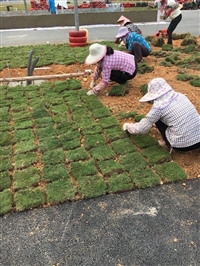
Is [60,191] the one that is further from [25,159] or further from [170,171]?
[170,171]

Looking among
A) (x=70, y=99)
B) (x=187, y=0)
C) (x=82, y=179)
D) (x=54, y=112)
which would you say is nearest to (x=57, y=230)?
(x=82, y=179)

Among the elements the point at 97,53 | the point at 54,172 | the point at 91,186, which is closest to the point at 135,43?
the point at 97,53

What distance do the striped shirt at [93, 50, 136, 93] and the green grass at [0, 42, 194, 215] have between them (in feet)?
1.30

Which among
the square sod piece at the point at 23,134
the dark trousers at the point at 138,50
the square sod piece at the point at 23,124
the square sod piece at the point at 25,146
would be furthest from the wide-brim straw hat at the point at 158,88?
the dark trousers at the point at 138,50

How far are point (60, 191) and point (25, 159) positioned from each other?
2.49 ft

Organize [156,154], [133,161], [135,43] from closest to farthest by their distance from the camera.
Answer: [133,161]
[156,154]
[135,43]

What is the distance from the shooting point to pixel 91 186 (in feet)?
9.97

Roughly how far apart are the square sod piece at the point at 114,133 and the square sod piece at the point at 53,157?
704 millimetres

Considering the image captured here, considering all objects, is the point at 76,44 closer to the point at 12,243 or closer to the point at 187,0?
the point at 12,243

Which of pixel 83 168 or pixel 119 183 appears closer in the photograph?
pixel 119 183

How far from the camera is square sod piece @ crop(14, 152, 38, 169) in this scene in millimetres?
3386

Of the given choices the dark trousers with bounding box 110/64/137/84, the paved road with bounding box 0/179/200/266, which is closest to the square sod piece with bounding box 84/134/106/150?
the paved road with bounding box 0/179/200/266

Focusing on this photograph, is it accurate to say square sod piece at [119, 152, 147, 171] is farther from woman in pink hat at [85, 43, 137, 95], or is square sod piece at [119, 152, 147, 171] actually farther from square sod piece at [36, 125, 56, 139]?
woman in pink hat at [85, 43, 137, 95]

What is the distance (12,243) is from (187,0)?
86.1 feet
